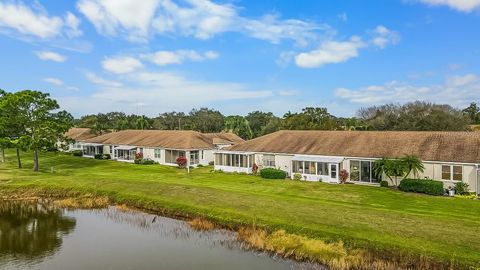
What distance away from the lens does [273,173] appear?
1513 inches

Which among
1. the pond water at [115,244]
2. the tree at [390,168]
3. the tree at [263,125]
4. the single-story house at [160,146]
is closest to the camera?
the pond water at [115,244]

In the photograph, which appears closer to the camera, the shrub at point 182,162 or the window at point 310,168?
the window at point 310,168

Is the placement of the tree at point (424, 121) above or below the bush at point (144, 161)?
above

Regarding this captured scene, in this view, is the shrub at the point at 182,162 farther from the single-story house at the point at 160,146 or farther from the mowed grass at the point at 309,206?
the mowed grass at the point at 309,206

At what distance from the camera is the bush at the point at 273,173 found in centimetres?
3831

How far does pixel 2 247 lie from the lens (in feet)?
66.5

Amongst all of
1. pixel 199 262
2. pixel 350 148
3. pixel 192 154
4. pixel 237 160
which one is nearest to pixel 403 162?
pixel 350 148

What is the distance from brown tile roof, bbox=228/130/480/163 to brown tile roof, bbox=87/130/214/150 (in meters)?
9.12

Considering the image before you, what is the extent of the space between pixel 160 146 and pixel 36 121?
15548mm

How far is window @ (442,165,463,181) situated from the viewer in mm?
30812

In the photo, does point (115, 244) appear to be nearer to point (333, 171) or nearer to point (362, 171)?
point (333, 171)

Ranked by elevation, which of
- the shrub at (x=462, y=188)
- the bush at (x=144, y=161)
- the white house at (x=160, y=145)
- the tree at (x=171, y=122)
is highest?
the tree at (x=171, y=122)

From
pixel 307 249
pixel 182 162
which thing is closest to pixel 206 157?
pixel 182 162

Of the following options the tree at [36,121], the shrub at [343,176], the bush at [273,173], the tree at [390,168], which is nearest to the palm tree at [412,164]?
the tree at [390,168]
